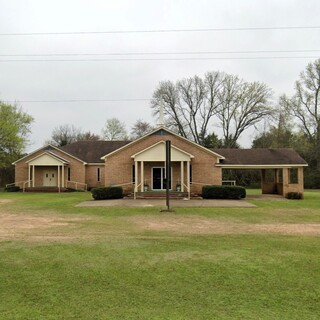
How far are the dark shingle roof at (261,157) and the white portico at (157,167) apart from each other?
3.77 m

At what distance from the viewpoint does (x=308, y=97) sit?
169 feet

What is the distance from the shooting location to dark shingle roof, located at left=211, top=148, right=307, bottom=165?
29219mm

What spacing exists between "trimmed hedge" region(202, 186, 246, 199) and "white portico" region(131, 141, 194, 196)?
151cm

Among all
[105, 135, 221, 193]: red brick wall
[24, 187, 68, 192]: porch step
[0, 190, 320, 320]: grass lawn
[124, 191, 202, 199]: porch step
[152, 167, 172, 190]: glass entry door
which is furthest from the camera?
[24, 187, 68, 192]: porch step

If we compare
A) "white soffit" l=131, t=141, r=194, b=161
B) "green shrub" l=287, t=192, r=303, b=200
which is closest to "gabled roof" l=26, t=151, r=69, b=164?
"white soffit" l=131, t=141, r=194, b=161

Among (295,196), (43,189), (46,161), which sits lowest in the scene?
(295,196)

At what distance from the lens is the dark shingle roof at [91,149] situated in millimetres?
40719

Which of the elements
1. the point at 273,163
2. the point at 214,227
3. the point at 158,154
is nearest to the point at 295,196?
the point at 273,163

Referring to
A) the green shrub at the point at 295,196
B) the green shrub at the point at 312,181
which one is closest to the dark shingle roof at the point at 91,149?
the green shrub at the point at 295,196

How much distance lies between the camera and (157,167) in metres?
29.2

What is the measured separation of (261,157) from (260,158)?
0.87ft

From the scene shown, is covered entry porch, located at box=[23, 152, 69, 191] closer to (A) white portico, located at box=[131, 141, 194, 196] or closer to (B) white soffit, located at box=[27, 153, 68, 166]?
(B) white soffit, located at box=[27, 153, 68, 166]

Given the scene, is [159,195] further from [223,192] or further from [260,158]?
[260,158]

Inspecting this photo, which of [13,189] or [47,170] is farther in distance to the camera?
[47,170]
